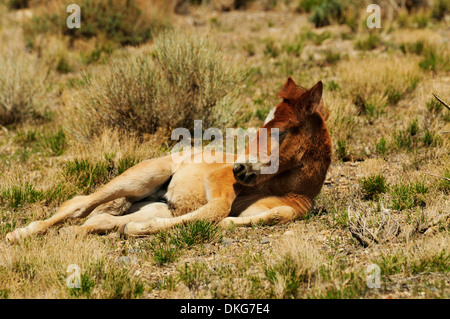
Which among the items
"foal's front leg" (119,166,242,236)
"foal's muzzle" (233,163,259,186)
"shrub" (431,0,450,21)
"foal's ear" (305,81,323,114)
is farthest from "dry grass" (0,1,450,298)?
"foal's ear" (305,81,323,114)

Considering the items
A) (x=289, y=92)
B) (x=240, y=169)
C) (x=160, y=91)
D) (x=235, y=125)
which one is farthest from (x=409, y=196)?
(x=160, y=91)

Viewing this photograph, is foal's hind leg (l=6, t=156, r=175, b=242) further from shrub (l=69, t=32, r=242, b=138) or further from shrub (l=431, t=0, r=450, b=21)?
shrub (l=431, t=0, r=450, b=21)

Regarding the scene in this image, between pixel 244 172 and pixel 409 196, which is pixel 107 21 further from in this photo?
pixel 409 196

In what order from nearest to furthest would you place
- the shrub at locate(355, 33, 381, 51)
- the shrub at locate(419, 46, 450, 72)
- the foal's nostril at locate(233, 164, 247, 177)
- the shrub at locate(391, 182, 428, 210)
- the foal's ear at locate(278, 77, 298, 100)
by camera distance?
1. the foal's nostril at locate(233, 164, 247, 177)
2. the foal's ear at locate(278, 77, 298, 100)
3. the shrub at locate(391, 182, 428, 210)
4. the shrub at locate(419, 46, 450, 72)
5. the shrub at locate(355, 33, 381, 51)

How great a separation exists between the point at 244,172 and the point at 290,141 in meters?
0.65

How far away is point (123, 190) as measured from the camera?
518 centimetres

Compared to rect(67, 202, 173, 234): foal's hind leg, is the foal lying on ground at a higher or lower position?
higher

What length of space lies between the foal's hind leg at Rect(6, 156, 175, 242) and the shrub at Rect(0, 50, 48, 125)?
511 cm

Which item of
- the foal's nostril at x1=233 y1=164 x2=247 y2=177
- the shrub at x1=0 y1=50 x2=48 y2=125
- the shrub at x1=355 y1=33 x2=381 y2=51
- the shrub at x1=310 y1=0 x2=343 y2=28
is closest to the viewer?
the foal's nostril at x1=233 y1=164 x2=247 y2=177

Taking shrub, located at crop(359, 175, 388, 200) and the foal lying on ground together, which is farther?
shrub, located at crop(359, 175, 388, 200)

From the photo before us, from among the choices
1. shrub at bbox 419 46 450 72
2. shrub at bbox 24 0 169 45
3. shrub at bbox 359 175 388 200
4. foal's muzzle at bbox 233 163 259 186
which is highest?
shrub at bbox 24 0 169 45

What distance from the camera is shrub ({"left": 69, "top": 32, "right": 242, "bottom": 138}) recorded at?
25.2 ft

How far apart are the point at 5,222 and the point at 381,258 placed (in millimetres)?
3930

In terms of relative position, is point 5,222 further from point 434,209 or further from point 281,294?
point 434,209
